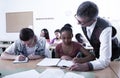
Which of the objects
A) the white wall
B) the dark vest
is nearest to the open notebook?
the dark vest

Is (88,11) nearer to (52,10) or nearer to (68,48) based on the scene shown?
(68,48)

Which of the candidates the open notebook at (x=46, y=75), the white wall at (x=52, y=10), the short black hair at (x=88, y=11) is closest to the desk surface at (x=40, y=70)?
the open notebook at (x=46, y=75)

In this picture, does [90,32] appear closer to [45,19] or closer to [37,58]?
[37,58]

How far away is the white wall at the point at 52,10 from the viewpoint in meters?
5.09

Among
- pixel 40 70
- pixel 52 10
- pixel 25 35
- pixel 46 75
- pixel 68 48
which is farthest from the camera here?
pixel 52 10

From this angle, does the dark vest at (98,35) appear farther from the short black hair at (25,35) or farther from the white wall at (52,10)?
the white wall at (52,10)

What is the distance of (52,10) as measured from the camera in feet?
18.0

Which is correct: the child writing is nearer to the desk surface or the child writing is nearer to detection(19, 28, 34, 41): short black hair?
detection(19, 28, 34, 41): short black hair

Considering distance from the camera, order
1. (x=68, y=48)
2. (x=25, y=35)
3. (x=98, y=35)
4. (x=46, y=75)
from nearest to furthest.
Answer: (x=46, y=75) < (x=98, y=35) < (x=25, y=35) < (x=68, y=48)

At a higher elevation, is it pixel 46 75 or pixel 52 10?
pixel 52 10

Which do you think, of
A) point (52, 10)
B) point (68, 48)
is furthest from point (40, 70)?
point (52, 10)

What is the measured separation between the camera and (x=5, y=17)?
5891mm

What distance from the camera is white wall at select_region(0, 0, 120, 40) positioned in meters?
5.09

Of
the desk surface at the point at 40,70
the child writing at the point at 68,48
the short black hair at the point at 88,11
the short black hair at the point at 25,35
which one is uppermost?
the short black hair at the point at 88,11
